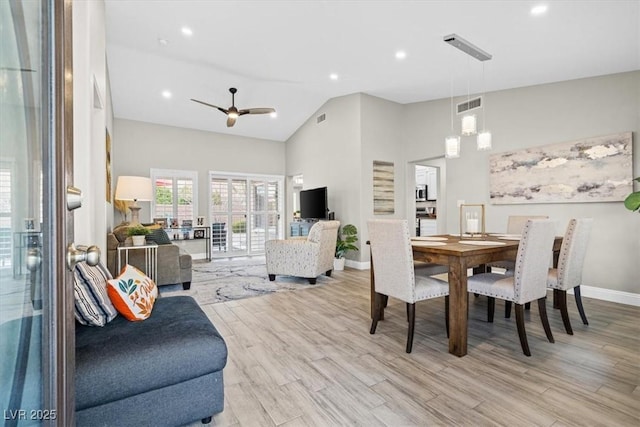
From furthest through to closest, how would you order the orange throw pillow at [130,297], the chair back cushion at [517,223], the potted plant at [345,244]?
the potted plant at [345,244] < the chair back cushion at [517,223] < the orange throw pillow at [130,297]

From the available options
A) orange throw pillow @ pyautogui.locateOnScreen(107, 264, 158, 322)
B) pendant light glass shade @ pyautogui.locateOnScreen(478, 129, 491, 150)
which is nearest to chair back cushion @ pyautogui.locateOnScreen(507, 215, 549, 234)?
pendant light glass shade @ pyautogui.locateOnScreen(478, 129, 491, 150)

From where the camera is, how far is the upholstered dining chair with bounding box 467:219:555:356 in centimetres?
224

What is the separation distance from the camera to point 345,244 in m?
5.35

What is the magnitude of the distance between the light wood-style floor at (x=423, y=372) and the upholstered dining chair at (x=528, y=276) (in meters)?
0.30

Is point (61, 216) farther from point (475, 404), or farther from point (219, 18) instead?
point (219, 18)

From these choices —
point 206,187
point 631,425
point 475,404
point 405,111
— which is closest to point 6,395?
point 475,404

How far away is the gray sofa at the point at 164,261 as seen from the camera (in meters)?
3.85

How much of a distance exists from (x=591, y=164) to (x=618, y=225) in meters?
0.75

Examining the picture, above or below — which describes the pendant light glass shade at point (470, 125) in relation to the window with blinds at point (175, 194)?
above

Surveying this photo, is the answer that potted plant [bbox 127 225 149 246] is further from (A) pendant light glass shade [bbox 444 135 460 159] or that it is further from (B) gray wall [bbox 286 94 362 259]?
(A) pendant light glass shade [bbox 444 135 460 159]

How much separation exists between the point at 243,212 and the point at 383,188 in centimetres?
365

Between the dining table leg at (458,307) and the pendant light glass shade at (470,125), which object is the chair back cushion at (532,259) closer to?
the dining table leg at (458,307)

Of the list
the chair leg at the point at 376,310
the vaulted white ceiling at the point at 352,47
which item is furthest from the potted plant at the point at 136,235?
the chair leg at the point at 376,310

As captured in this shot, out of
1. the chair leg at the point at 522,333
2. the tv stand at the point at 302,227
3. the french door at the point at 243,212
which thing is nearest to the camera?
the chair leg at the point at 522,333
